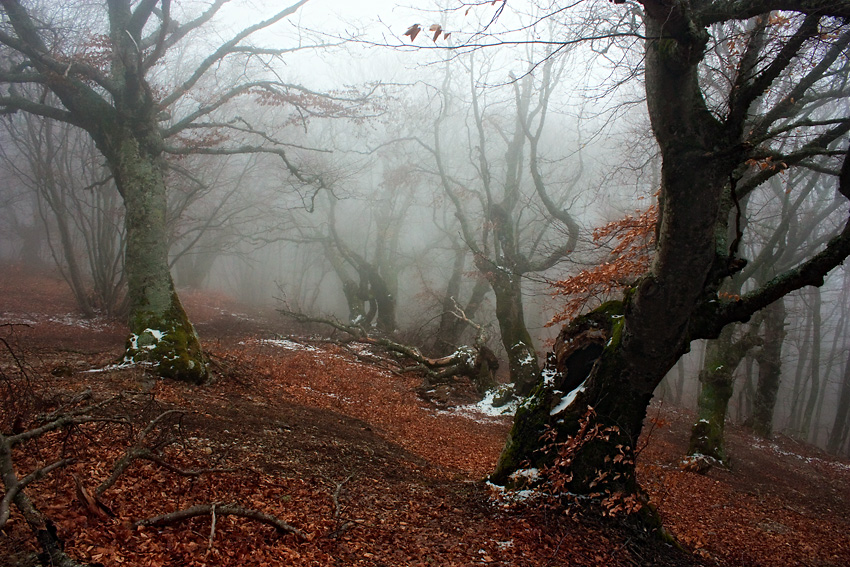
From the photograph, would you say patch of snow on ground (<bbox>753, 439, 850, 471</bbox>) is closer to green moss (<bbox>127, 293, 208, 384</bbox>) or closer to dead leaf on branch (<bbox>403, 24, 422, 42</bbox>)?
green moss (<bbox>127, 293, 208, 384</bbox>)

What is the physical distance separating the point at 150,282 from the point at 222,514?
554 cm

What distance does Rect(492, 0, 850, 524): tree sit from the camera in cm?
353

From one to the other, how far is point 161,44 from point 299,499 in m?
6.96

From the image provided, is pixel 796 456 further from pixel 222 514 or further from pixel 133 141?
pixel 133 141

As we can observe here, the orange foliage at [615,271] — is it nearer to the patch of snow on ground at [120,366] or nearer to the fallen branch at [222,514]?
the fallen branch at [222,514]

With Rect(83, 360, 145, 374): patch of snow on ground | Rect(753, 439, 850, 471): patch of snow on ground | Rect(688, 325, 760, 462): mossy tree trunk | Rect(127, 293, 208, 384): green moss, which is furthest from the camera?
Rect(753, 439, 850, 471): patch of snow on ground

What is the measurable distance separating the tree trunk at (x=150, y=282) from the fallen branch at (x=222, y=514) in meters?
4.44

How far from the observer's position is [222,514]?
3.07 metres

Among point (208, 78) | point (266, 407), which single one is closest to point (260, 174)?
point (208, 78)

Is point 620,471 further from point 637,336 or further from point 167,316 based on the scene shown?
point 167,316

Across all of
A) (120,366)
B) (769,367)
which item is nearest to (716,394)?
(769,367)

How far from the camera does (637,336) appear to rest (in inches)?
164

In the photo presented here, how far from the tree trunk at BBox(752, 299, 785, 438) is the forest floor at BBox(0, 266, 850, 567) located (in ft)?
12.9

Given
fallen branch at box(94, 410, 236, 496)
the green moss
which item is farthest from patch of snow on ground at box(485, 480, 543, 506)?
the green moss
